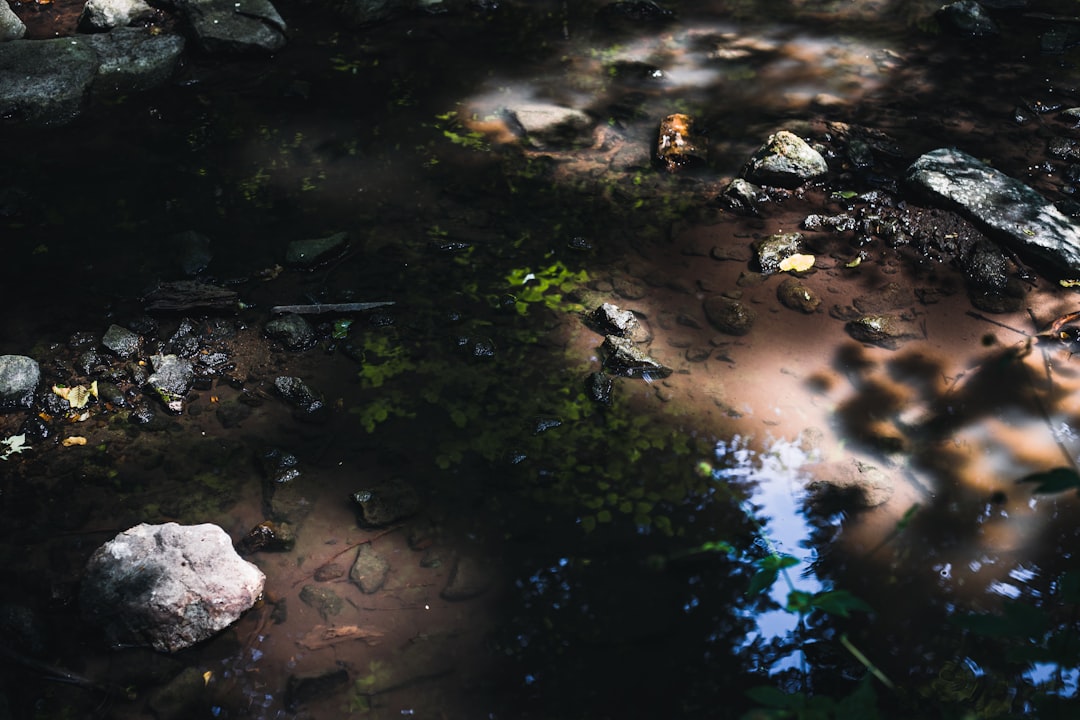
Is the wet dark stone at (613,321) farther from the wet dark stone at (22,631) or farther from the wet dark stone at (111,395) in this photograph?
the wet dark stone at (22,631)

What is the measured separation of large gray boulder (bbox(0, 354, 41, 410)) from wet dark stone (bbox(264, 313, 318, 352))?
1.02 m

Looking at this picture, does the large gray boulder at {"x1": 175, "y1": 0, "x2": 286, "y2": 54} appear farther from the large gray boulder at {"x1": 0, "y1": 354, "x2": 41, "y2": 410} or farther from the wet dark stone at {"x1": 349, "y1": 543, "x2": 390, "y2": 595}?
the wet dark stone at {"x1": 349, "y1": 543, "x2": 390, "y2": 595}

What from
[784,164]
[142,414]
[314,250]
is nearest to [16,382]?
[142,414]

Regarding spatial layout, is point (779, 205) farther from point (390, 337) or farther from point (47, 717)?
point (47, 717)

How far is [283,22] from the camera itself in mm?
6250

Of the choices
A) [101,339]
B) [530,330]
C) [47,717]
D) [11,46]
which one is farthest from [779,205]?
[11,46]

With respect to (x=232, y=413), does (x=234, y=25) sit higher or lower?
higher

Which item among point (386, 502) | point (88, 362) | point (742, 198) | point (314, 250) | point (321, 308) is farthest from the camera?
point (742, 198)

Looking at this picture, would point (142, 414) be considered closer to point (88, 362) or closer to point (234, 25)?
point (88, 362)

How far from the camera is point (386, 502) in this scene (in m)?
3.03

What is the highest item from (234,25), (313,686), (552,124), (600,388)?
(234,25)

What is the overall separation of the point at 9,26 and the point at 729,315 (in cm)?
594

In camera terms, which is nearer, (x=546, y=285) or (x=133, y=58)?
(x=546, y=285)

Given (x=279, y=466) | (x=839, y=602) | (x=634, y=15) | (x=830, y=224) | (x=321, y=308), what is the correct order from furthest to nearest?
(x=634, y=15)
(x=830, y=224)
(x=321, y=308)
(x=279, y=466)
(x=839, y=602)
